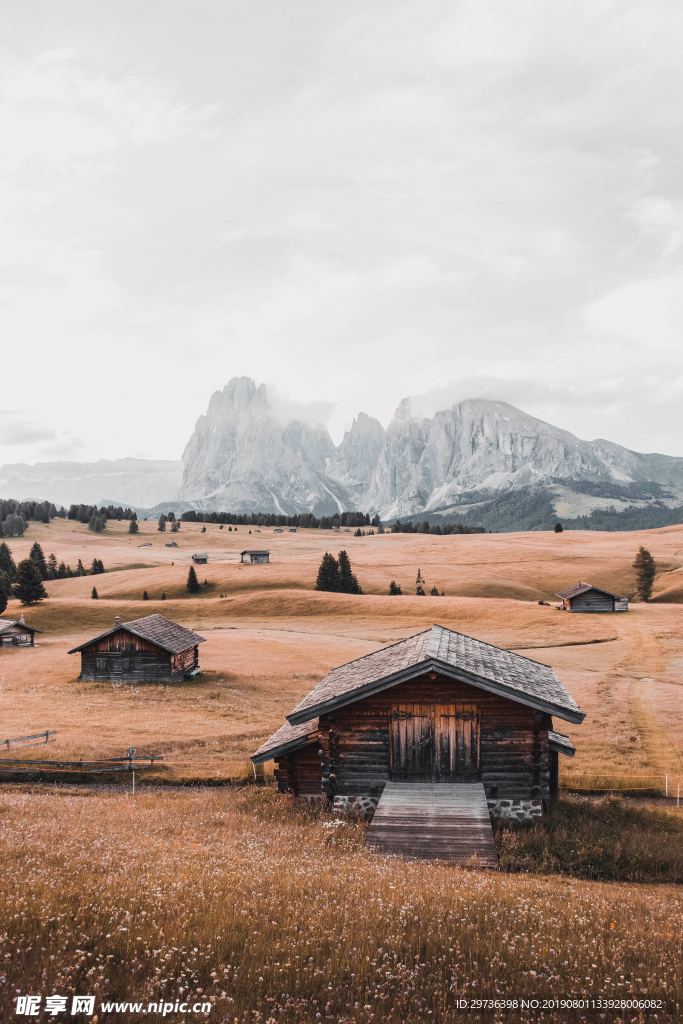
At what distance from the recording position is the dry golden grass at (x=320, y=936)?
7527 mm

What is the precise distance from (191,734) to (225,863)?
23436mm

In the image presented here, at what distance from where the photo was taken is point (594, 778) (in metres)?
26.6

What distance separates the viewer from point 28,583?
9388 centimetres

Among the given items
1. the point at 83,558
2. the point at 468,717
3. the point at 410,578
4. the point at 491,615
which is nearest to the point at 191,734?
the point at 468,717

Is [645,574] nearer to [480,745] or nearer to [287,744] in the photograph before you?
[480,745]

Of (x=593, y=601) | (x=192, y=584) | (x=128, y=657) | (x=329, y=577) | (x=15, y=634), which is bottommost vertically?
(x=15, y=634)

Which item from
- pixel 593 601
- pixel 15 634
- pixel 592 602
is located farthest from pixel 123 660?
pixel 593 601

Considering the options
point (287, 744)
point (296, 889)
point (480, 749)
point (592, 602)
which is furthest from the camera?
point (592, 602)

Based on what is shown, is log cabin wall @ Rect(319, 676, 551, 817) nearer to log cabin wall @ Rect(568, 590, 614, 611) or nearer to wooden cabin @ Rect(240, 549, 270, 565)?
log cabin wall @ Rect(568, 590, 614, 611)

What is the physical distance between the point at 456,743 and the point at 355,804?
12.1ft

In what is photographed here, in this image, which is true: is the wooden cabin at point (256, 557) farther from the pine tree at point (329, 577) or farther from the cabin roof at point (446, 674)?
the cabin roof at point (446, 674)

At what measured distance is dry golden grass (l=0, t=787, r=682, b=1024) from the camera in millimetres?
7527

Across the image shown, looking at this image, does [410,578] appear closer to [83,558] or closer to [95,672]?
[95,672]

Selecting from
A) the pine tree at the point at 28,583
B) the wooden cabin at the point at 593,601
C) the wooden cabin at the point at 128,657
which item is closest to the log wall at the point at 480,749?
the wooden cabin at the point at 128,657
